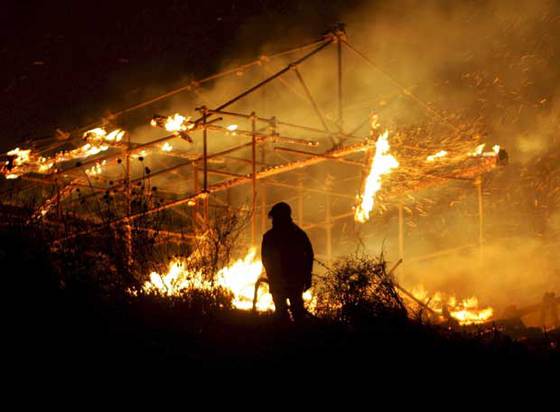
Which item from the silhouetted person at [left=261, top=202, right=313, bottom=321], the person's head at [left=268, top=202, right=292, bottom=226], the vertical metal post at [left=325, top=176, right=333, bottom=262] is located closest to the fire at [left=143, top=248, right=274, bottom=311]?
the silhouetted person at [left=261, top=202, right=313, bottom=321]

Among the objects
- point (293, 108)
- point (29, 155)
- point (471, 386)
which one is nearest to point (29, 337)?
point (471, 386)

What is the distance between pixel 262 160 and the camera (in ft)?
49.4

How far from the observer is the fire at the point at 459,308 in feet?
41.1

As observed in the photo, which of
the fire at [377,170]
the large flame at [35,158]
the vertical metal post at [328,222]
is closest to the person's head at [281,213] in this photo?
the fire at [377,170]

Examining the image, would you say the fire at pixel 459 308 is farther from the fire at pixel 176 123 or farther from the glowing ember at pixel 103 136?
the glowing ember at pixel 103 136

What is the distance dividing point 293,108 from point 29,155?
18.8 ft

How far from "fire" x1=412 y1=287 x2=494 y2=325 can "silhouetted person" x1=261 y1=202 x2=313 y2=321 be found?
3.58 meters

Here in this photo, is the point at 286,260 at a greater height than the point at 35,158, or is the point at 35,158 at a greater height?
the point at 35,158

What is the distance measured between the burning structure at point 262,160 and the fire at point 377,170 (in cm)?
2

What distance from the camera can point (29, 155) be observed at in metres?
15.1

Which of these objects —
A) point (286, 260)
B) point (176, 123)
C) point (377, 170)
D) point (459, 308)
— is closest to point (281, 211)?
point (286, 260)

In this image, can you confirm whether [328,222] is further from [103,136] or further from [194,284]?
[194,284]

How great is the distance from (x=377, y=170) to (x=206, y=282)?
13.8ft

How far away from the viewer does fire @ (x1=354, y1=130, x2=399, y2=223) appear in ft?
39.4
